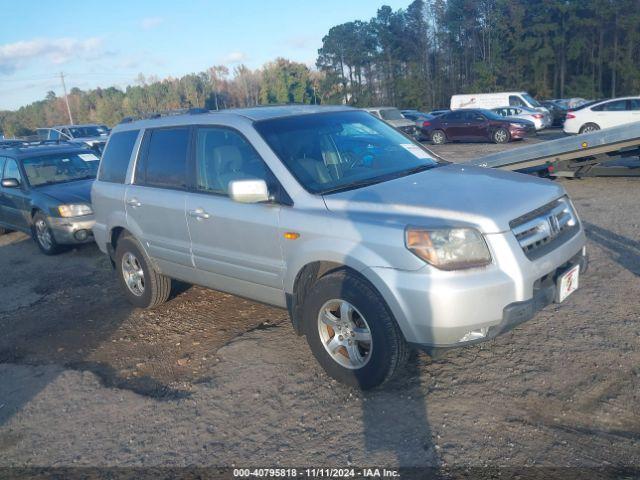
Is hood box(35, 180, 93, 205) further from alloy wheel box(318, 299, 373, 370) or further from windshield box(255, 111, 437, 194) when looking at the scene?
alloy wheel box(318, 299, 373, 370)

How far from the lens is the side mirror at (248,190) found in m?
3.82

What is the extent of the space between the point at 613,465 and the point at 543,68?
58956mm

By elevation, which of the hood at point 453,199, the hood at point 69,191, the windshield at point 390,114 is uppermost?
the hood at point 453,199

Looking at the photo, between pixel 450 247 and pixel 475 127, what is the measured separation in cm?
2138

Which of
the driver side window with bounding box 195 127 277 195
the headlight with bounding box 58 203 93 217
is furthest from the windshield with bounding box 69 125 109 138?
the driver side window with bounding box 195 127 277 195

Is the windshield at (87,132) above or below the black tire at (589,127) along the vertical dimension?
above

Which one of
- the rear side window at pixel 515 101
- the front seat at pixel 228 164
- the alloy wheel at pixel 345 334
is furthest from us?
the rear side window at pixel 515 101

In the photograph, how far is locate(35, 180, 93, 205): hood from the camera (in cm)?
862

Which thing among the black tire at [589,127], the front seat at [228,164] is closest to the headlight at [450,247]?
the front seat at [228,164]

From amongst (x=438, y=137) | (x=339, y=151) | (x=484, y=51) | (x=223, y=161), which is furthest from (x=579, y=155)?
(x=484, y=51)

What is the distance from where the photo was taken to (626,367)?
3.74 metres

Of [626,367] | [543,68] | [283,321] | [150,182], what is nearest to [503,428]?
[626,367]

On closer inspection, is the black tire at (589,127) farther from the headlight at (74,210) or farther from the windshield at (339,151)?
the headlight at (74,210)

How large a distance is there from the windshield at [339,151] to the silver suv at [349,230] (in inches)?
0.6
